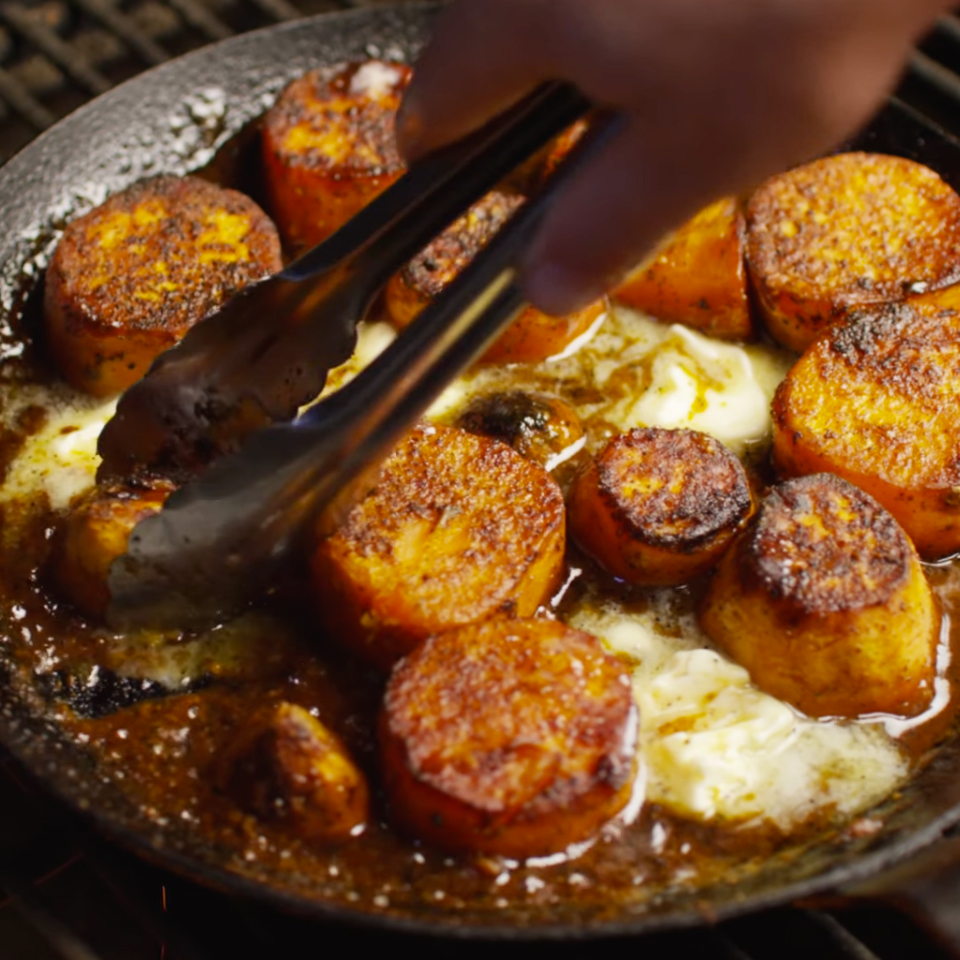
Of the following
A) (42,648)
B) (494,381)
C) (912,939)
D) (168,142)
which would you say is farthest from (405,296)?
(912,939)

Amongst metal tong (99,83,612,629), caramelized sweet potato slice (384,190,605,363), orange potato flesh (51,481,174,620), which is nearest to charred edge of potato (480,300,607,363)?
caramelized sweet potato slice (384,190,605,363)

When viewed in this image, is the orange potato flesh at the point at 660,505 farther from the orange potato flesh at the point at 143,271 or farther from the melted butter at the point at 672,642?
the orange potato flesh at the point at 143,271

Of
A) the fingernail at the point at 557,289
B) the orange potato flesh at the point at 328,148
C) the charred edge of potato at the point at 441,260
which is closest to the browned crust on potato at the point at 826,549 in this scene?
the fingernail at the point at 557,289

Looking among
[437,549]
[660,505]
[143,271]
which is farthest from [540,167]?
[437,549]

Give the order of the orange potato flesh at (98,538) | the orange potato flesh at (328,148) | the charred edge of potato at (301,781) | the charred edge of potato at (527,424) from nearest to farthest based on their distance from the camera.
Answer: the charred edge of potato at (301,781) → the orange potato flesh at (98,538) → the charred edge of potato at (527,424) → the orange potato flesh at (328,148)

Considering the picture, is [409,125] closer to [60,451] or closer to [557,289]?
[557,289]

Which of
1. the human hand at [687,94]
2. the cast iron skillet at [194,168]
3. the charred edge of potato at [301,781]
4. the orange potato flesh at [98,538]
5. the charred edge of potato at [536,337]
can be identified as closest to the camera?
the human hand at [687,94]

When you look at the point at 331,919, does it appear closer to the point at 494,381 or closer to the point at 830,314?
the point at 494,381
